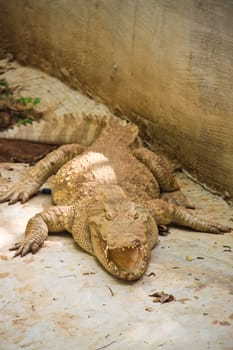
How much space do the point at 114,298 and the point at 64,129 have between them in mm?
2876

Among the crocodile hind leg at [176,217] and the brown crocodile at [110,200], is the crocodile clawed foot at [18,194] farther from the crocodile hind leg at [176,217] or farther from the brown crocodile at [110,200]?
the crocodile hind leg at [176,217]

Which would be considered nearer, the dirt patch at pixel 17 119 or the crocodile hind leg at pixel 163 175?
the crocodile hind leg at pixel 163 175

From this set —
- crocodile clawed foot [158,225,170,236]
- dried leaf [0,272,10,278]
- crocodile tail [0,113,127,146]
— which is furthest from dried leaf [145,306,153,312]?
crocodile tail [0,113,127,146]

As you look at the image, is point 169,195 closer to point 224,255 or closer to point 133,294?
point 224,255

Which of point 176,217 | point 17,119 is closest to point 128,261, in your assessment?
point 176,217

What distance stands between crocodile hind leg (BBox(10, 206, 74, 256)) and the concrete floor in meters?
0.07

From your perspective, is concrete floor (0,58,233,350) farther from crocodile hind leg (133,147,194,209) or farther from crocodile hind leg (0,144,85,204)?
crocodile hind leg (133,147,194,209)

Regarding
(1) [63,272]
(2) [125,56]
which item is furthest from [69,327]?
(2) [125,56]

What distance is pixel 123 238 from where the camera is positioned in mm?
3836

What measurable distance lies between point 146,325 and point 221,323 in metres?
0.40

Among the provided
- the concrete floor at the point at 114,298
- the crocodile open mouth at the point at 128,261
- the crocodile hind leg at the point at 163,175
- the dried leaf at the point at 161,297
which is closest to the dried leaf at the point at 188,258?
the concrete floor at the point at 114,298

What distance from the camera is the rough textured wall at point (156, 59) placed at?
486cm

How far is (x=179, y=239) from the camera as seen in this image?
177 inches

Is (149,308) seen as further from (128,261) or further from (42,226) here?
(42,226)
